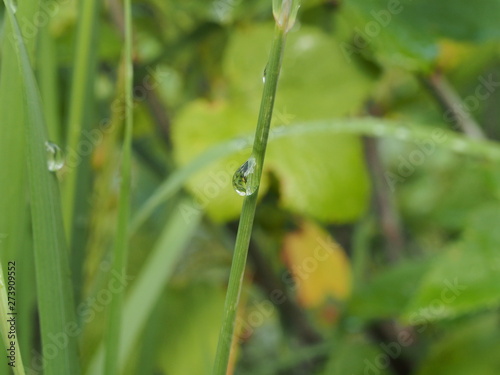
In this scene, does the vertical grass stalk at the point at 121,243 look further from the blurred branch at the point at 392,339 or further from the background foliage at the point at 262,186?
the blurred branch at the point at 392,339

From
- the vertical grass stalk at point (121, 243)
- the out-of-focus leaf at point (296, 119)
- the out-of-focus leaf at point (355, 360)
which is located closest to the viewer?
the vertical grass stalk at point (121, 243)

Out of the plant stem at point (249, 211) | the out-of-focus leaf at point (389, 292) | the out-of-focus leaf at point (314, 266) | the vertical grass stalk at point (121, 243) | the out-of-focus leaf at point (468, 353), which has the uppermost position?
the out-of-focus leaf at point (314, 266)

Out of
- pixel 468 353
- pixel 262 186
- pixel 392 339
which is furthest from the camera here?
pixel 392 339

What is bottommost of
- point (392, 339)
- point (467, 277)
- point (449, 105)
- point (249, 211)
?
point (249, 211)

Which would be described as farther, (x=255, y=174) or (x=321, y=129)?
(x=321, y=129)

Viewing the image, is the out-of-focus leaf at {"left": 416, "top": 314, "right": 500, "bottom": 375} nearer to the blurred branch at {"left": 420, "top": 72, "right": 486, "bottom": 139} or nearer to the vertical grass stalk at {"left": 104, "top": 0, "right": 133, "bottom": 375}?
the blurred branch at {"left": 420, "top": 72, "right": 486, "bottom": 139}

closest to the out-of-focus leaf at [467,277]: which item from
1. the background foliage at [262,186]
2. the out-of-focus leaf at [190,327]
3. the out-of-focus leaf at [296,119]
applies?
the background foliage at [262,186]

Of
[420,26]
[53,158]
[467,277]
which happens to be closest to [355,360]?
[467,277]

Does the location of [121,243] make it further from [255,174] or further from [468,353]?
[468,353]
